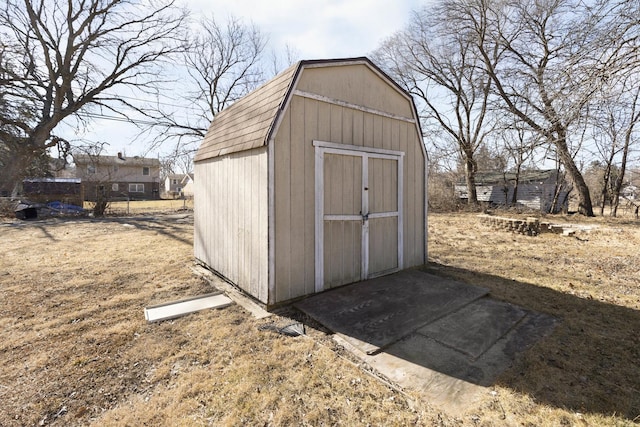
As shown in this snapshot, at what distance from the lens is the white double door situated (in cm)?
395

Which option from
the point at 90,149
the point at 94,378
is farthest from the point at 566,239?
the point at 90,149

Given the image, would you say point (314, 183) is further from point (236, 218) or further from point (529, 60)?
point (529, 60)

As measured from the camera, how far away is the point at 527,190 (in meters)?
19.6

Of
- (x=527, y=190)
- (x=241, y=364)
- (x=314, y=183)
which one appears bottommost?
(x=241, y=364)

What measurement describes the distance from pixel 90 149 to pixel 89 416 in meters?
15.6

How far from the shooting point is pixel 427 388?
7.03 ft

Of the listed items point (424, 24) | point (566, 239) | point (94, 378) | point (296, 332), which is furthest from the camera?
point (424, 24)

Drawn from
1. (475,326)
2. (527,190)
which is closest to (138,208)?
(475,326)

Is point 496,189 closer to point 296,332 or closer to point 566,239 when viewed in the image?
point 566,239

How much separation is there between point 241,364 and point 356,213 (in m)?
2.50

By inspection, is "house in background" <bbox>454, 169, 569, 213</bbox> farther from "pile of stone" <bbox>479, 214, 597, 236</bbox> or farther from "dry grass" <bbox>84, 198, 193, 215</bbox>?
"dry grass" <bbox>84, 198, 193, 215</bbox>

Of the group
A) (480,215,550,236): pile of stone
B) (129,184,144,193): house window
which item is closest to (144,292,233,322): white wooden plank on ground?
(480,215,550,236): pile of stone

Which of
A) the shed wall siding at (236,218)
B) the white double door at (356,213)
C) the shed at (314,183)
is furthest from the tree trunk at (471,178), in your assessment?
the shed wall siding at (236,218)

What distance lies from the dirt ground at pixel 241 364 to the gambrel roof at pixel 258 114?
213 centimetres
